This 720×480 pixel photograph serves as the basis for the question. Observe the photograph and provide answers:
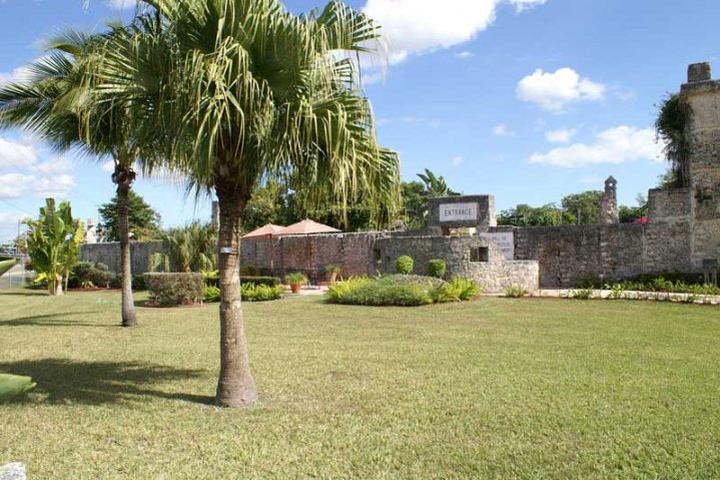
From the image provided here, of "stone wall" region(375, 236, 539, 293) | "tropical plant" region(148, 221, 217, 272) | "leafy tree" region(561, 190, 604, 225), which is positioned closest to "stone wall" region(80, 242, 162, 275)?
"tropical plant" region(148, 221, 217, 272)

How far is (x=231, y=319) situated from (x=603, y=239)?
18.9 meters

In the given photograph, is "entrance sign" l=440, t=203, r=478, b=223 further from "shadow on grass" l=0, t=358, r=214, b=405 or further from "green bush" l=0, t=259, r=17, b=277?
"green bush" l=0, t=259, r=17, b=277

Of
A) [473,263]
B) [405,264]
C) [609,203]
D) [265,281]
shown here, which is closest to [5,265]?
[405,264]

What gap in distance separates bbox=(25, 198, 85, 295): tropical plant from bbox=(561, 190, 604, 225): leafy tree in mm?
43463

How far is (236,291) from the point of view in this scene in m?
6.07

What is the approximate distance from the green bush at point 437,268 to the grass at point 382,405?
8201mm

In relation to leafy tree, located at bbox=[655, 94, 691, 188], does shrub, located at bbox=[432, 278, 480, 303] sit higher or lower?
lower

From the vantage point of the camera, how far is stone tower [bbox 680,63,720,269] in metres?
20.3

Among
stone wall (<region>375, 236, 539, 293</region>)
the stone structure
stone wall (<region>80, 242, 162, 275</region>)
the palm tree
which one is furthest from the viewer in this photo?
stone wall (<region>80, 242, 162, 275</region>)

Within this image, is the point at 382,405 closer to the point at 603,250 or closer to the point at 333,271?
the point at 603,250

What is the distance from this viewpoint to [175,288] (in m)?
17.1

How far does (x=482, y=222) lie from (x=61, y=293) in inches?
677

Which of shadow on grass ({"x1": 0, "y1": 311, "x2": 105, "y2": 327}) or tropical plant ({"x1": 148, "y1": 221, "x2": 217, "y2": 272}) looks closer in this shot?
shadow on grass ({"x1": 0, "y1": 311, "x2": 105, "y2": 327})

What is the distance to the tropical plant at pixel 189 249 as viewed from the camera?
24.3m
